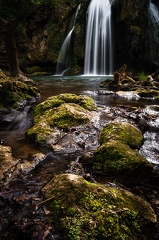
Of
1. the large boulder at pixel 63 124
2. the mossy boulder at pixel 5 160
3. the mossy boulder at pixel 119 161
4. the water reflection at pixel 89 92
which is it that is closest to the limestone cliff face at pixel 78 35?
the water reflection at pixel 89 92

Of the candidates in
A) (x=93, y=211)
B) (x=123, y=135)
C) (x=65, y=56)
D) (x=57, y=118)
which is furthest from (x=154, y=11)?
(x=93, y=211)

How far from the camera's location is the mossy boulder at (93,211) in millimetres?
2027

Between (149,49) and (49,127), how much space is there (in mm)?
20737

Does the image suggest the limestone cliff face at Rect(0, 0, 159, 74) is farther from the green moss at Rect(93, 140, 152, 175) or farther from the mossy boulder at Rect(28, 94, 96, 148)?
the green moss at Rect(93, 140, 152, 175)

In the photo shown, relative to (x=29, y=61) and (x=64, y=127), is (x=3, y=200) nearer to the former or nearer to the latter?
(x=64, y=127)

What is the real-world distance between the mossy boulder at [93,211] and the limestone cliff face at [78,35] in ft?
72.8

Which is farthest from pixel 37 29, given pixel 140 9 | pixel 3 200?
pixel 3 200

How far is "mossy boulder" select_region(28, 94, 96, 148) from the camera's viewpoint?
448 cm

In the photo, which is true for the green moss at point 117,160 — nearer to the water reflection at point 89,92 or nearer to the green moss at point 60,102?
the green moss at point 60,102

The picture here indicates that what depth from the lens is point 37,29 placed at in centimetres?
2819

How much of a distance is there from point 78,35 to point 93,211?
26.0 metres

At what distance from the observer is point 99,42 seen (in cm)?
2430

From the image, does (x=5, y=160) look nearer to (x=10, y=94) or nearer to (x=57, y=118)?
(x=57, y=118)

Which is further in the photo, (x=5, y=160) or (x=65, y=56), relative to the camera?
(x=65, y=56)
